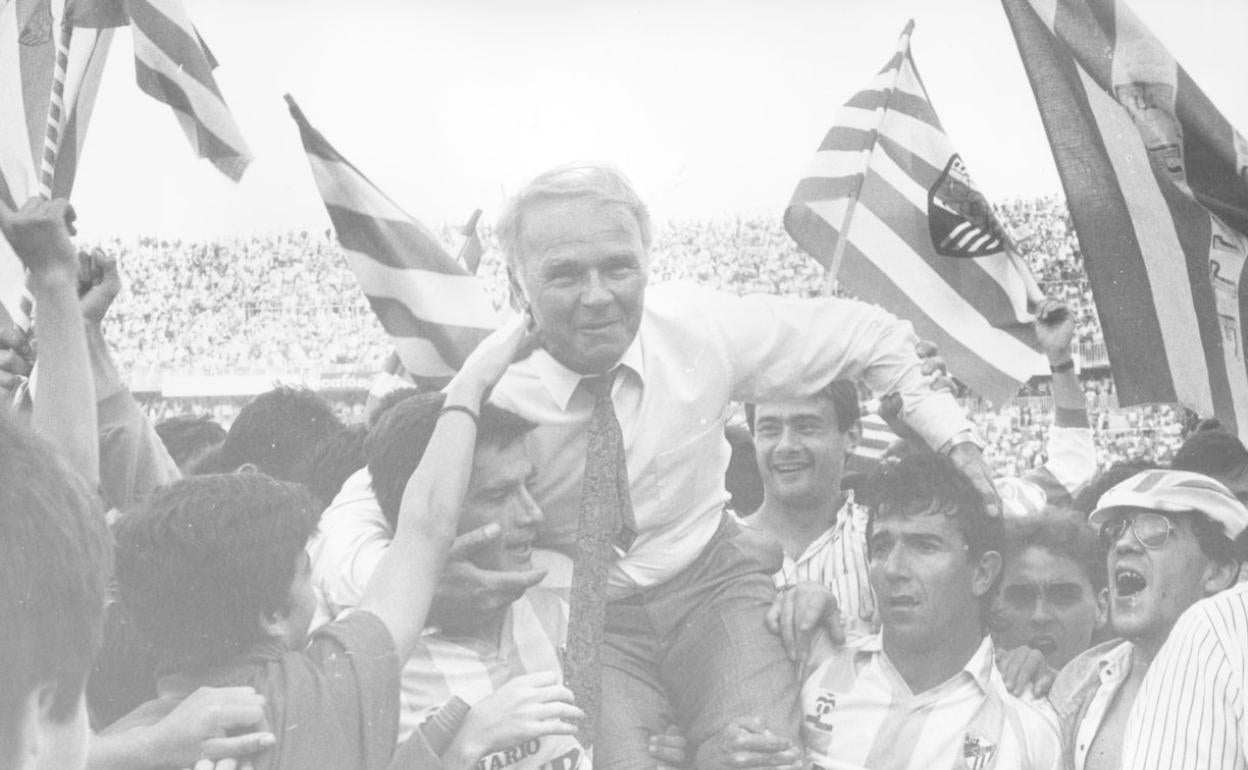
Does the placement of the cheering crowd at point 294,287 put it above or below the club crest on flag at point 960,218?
below

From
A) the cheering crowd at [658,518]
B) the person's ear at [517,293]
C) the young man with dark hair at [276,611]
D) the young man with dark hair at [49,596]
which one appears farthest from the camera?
the person's ear at [517,293]

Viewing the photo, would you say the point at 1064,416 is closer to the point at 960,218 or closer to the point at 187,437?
the point at 960,218

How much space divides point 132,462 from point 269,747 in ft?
2.07

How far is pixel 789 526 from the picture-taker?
3.19 meters

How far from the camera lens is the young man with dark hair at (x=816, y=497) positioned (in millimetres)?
3176

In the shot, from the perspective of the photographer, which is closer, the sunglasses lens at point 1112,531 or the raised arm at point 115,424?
the raised arm at point 115,424

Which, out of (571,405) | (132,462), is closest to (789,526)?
(571,405)

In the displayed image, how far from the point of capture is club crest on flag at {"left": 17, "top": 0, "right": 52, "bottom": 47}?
10.8 feet

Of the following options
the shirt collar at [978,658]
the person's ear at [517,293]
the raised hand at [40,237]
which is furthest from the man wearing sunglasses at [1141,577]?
the raised hand at [40,237]

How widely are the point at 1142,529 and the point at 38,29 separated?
2488 mm

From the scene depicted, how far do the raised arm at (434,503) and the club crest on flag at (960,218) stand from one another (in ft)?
2.93

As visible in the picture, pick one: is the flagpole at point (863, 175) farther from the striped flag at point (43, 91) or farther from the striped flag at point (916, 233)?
the striped flag at point (43, 91)

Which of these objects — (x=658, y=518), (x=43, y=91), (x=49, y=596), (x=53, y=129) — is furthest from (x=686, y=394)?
(x=43, y=91)

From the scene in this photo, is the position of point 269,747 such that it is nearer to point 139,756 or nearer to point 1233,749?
point 139,756
